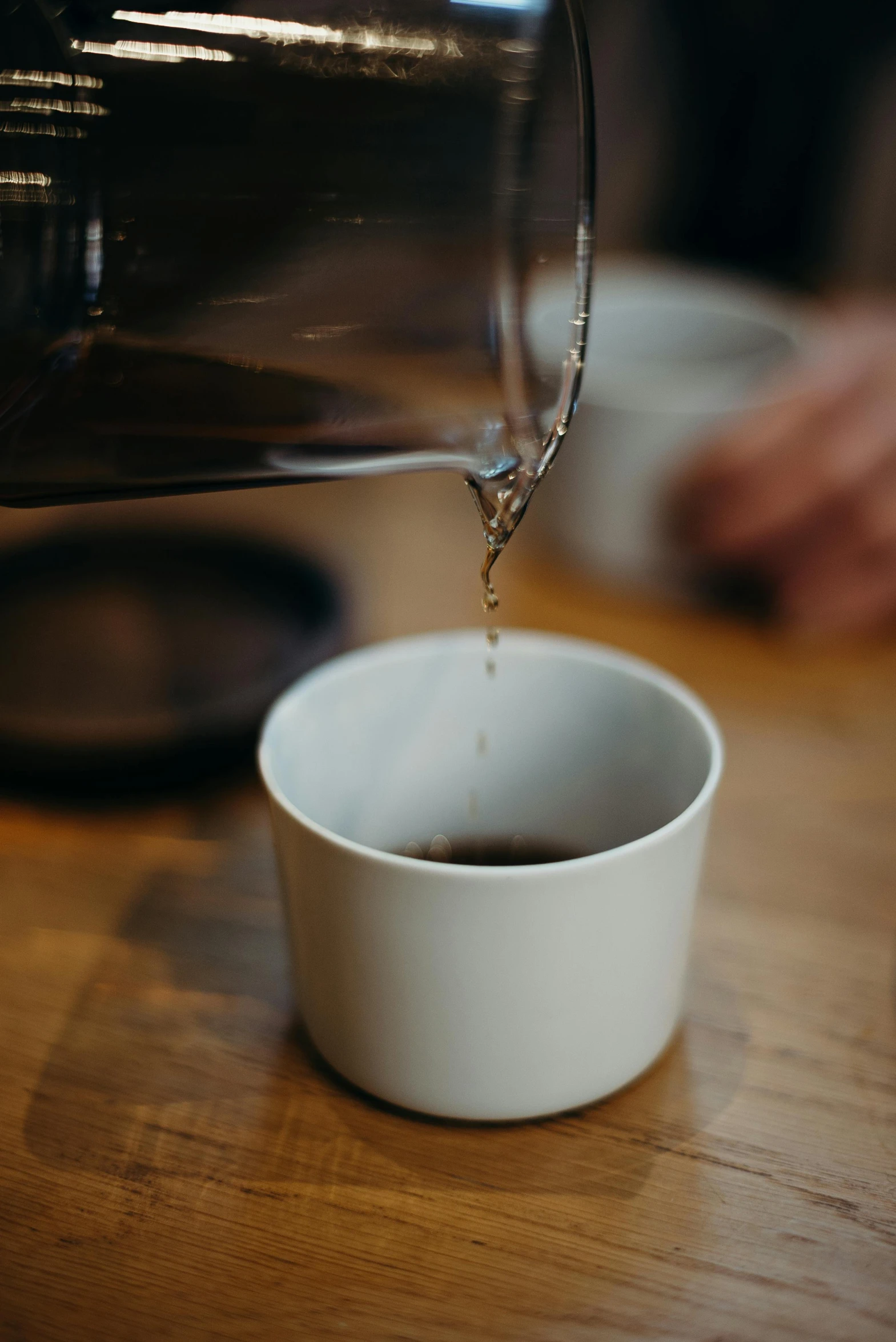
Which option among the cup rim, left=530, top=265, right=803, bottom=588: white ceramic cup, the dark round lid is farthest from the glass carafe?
left=530, top=265, right=803, bottom=588: white ceramic cup

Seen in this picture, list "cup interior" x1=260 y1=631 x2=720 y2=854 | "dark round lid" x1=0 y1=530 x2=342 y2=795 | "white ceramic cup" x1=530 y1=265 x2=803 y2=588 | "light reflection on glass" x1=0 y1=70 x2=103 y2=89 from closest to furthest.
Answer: "light reflection on glass" x1=0 y1=70 x2=103 y2=89 < "cup interior" x1=260 y1=631 x2=720 y2=854 < "dark round lid" x1=0 y1=530 x2=342 y2=795 < "white ceramic cup" x1=530 y1=265 x2=803 y2=588

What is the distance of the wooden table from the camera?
37 cm

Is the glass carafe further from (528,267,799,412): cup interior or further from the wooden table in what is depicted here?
(528,267,799,412): cup interior

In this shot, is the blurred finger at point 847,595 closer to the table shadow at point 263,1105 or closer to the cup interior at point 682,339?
the cup interior at point 682,339

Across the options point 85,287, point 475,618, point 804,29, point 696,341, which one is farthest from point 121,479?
point 804,29

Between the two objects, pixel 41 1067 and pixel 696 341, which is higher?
pixel 696 341

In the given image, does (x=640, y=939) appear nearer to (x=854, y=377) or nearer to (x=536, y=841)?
(x=536, y=841)

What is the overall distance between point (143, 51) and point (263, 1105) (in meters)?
0.39

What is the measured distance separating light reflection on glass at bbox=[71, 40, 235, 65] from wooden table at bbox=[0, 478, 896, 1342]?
0.38m

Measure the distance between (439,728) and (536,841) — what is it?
8cm

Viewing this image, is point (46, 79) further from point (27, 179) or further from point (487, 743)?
point (487, 743)

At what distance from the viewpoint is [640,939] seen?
0.42 meters

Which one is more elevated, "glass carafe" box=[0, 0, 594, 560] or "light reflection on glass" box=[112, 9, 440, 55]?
"light reflection on glass" box=[112, 9, 440, 55]

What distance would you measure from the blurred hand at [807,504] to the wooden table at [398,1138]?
7.7 inches
